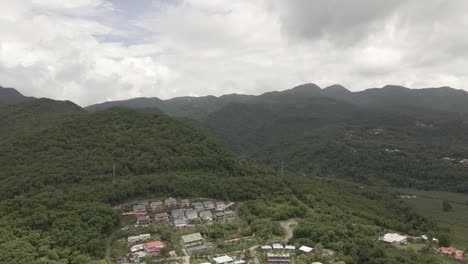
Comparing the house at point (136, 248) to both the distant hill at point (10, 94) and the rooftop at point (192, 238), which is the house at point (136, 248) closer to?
the rooftop at point (192, 238)

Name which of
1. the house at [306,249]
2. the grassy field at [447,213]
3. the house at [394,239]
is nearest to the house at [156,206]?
the house at [306,249]

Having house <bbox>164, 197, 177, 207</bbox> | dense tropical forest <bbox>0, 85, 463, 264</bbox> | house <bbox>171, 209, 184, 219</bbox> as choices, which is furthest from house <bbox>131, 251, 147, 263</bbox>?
house <bbox>164, 197, 177, 207</bbox>

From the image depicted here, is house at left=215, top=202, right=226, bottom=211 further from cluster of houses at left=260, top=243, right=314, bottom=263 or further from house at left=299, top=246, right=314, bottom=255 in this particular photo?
house at left=299, top=246, right=314, bottom=255

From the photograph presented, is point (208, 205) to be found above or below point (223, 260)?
above


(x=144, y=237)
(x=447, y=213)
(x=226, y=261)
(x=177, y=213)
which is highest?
(x=177, y=213)

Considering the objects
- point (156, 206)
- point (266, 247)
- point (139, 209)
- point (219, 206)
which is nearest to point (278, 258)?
point (266, 247)

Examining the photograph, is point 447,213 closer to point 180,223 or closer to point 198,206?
point 198,206
